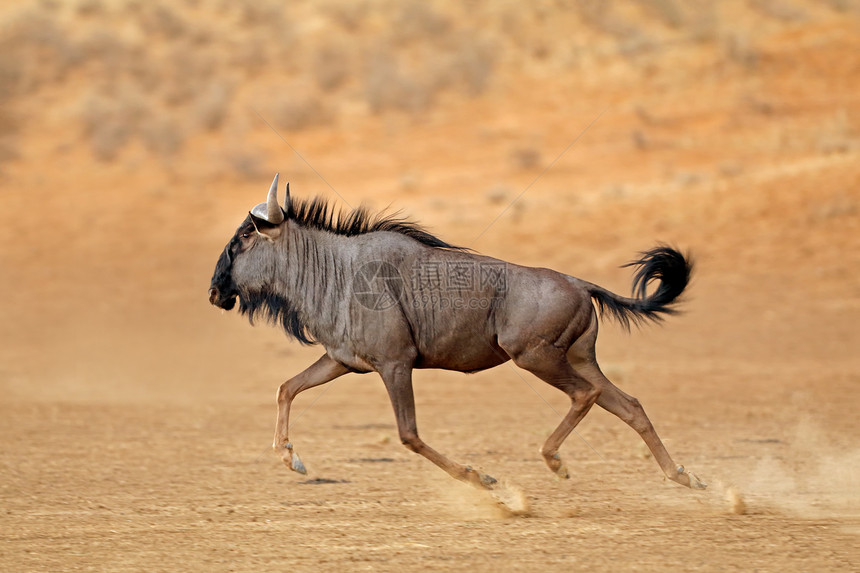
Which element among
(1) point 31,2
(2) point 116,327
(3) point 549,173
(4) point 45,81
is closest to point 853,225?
(3) point 549,173

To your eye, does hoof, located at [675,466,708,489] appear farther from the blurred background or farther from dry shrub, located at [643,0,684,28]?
dry shrub, located at [643,0,684,28]

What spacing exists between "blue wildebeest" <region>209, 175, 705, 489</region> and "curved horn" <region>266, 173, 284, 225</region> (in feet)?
0.04

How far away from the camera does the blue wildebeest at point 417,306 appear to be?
24.2ft

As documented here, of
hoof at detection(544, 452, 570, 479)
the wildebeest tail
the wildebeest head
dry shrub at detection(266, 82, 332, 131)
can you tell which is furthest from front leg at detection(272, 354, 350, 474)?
dry shrub at detection(266, 82, 332, 131)

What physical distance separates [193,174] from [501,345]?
2059 centimetres

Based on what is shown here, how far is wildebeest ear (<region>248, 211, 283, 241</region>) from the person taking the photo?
25.9ft

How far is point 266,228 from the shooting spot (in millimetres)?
7926

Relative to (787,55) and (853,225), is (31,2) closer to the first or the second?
(787,55)

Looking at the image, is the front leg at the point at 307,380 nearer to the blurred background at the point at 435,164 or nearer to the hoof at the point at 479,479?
the hoof at the point at 479,479

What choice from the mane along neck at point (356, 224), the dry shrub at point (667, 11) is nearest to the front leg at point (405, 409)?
the mane along neck at point (356, 224)

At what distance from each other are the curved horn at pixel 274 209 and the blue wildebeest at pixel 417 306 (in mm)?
13

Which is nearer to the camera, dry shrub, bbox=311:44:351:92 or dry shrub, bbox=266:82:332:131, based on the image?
dry shrub, bbox=266:82:332:131

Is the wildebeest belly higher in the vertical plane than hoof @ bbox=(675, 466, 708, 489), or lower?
higher

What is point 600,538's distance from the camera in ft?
21.5
